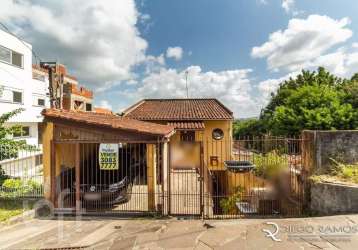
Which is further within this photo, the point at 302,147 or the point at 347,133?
the point at 302,147

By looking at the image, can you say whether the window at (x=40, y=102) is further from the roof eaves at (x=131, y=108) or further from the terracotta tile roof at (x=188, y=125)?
the terracotta tile roof at (x=188, y=125)

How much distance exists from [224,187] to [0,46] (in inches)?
712

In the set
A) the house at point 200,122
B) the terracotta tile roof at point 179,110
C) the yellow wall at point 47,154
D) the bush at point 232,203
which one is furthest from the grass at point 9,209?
the terracotta tile roof at point 179,110

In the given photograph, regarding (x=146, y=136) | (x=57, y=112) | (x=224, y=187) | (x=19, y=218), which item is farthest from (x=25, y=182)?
(x=224, y=187)

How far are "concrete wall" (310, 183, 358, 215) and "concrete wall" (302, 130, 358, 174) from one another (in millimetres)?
804

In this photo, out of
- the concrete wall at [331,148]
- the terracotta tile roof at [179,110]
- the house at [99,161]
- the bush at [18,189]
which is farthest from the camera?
the terracotta tile roof at [179,110]

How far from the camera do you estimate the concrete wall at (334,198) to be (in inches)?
236

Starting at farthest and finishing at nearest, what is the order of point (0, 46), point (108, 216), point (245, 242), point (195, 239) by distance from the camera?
point (0, 46) → point (108, 216) → point (195, 239) → point (245, 242)

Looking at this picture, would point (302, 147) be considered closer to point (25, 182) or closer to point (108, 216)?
point (108, 216)

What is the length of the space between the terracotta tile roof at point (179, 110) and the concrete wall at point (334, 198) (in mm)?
10513

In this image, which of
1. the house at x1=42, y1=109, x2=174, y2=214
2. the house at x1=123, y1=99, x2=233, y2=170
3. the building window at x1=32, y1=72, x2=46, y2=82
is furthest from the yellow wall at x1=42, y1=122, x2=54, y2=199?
the building window at x1=32, y1=72, x2=46, y2=82

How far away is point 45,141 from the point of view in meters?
6.98

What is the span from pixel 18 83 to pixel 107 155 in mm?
15596

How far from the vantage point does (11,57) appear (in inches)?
666
